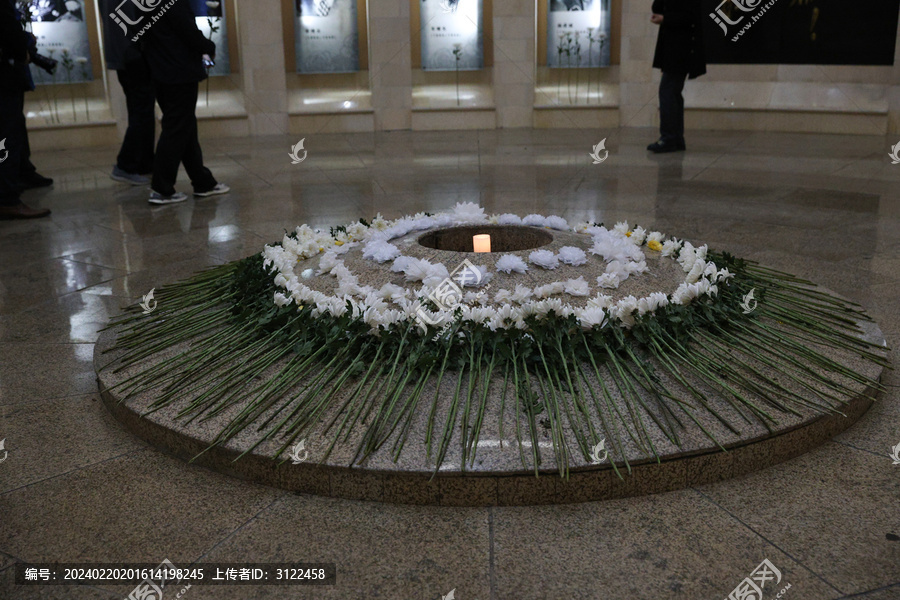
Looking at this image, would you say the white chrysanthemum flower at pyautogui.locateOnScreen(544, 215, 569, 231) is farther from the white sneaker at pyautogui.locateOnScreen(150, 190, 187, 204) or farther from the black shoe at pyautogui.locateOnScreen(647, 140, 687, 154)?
the black shoe at pyautogui.locateOnScreen(647, 140, 687, 154)

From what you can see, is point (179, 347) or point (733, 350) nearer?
point (733, 350)

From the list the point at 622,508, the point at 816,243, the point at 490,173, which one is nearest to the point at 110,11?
the point at 490,173

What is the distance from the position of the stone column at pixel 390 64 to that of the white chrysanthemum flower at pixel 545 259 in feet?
28.5

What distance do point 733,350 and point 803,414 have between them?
0.39 metres

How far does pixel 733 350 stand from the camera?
9.17ft

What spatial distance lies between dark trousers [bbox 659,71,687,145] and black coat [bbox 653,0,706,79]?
0.10 m

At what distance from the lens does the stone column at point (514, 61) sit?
36.4 feet

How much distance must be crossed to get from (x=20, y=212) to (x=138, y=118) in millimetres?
1435

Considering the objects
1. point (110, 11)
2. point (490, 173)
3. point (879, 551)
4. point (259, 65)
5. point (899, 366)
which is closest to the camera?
point (879, 551)

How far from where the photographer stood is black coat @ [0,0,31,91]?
570 cm

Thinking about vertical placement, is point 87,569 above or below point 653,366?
below

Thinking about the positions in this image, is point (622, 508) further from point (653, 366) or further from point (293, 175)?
point (293, 175)

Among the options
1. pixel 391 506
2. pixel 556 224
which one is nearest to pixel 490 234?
pixel 556 224

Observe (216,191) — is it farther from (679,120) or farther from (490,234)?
(679,120)
